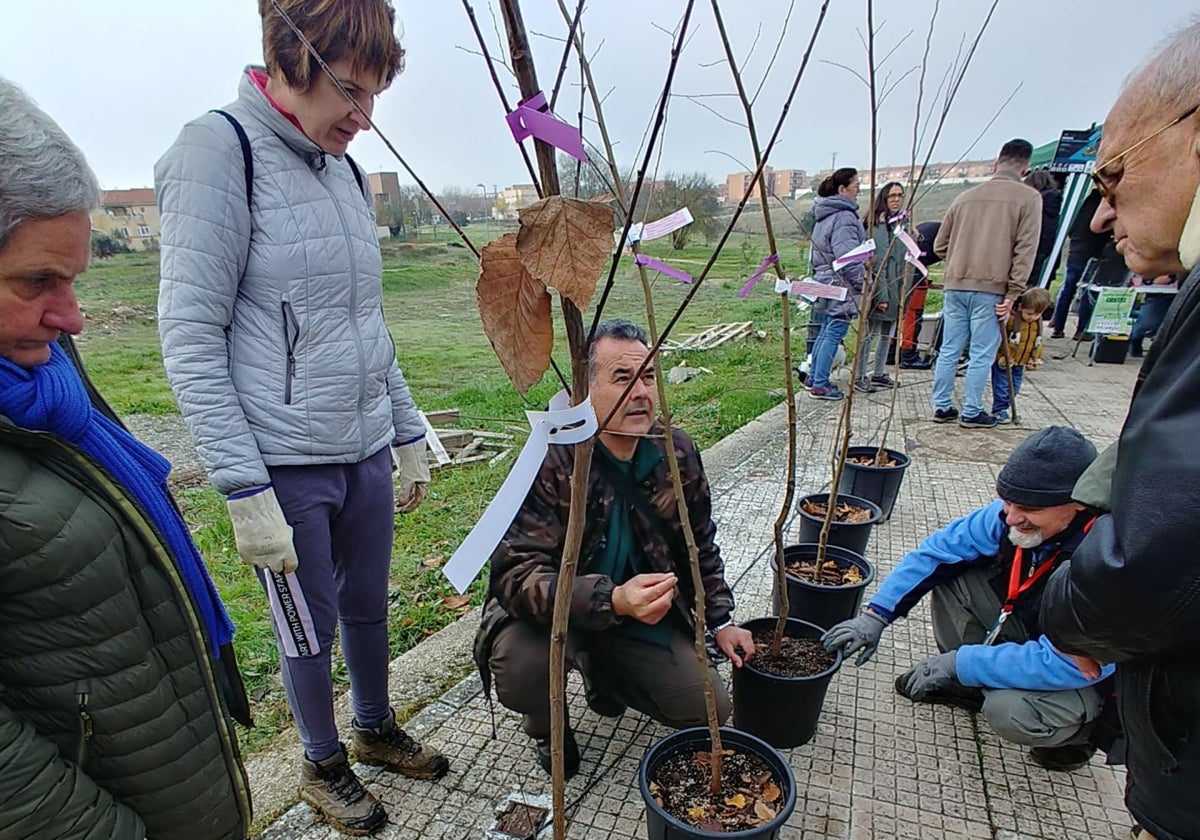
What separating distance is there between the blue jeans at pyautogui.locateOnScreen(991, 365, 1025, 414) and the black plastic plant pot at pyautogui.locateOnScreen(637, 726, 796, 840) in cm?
501

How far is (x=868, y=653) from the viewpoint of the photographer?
2.31m

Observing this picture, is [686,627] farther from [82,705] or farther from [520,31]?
[520,31]

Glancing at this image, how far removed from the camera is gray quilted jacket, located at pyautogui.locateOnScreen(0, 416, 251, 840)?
94 cm

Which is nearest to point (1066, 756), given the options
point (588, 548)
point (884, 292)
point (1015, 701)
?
point (1015, 701)

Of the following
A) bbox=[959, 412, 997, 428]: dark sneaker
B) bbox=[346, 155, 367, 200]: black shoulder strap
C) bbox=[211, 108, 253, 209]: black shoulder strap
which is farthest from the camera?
bbox=[959, 412, 997, 428]: dark sneaker

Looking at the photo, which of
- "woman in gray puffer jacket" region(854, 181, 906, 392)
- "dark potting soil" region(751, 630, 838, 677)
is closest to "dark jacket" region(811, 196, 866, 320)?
"woman in gray puffer jacket" region(854, 181, 906, 392)

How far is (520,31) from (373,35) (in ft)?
2.87

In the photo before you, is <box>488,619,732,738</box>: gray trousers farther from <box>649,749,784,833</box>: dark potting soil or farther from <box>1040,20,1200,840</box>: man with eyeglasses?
<box>1040,20,1200,840</box>: man with eyeglasses

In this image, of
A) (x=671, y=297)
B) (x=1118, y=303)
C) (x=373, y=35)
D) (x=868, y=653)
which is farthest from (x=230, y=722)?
(x=671, y=297)

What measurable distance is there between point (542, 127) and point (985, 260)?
207 inches

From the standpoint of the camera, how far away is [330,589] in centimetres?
174

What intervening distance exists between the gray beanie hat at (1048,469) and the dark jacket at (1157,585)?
90 centimetres

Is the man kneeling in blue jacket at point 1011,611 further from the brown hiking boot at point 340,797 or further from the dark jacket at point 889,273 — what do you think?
the dark jacket at point 889,273

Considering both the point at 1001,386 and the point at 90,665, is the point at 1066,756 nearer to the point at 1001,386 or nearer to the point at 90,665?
the point at 90,665
